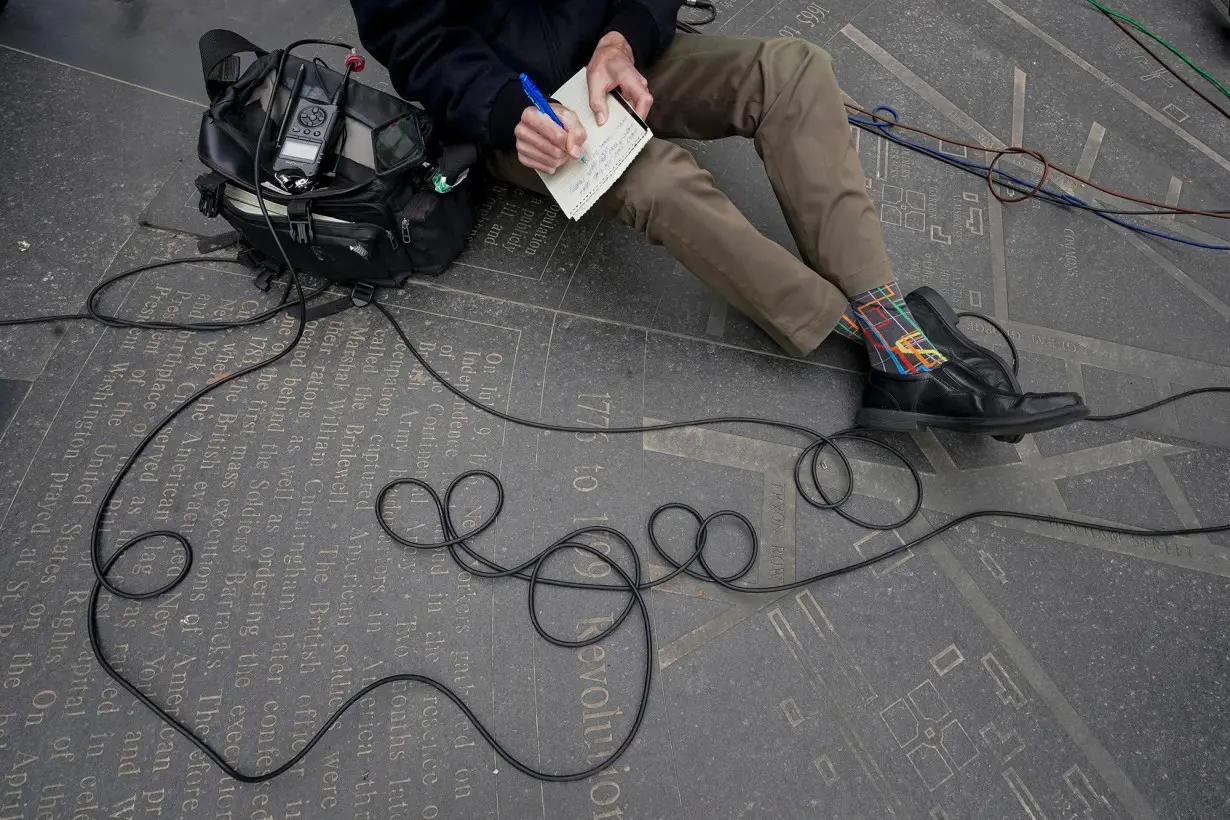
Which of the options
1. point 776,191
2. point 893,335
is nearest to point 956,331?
point 893,335

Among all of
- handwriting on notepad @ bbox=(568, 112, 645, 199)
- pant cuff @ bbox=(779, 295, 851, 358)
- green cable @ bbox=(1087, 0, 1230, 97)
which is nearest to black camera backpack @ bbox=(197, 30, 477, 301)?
handwriting on notepad @ bbox=(568, 112, 645, 199)

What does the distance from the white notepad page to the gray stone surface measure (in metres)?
0.46

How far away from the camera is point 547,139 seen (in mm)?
1701

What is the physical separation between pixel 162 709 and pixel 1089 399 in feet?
8.52

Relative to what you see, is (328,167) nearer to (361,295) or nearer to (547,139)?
(361,295)

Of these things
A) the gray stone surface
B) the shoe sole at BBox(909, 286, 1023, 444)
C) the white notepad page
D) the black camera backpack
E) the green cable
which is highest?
the green cable

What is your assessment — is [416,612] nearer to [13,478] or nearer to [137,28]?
[13,478]

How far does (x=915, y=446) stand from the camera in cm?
203

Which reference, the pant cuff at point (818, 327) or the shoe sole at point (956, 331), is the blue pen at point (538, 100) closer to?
the pant cuff at point (818, 327)

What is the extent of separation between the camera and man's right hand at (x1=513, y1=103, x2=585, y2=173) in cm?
169

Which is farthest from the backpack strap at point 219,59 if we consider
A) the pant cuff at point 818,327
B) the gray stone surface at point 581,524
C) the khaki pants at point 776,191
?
the pant cuff at point 818,327

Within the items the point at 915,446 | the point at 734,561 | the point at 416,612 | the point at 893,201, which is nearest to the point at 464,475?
the point at 416,612

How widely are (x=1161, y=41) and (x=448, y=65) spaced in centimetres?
311

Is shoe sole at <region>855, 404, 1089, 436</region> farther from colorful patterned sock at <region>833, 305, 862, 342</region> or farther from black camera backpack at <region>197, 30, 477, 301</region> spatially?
black camera backpack at <region>197, 30, 477, 301</region>
